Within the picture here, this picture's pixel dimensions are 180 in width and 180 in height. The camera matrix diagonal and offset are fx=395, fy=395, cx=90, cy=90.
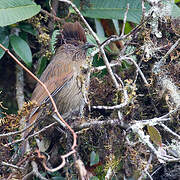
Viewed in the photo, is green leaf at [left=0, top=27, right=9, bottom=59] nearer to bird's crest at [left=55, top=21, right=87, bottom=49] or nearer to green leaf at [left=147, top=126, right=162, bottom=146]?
bird's crest at [left=55, top=21, right=87, bottom=49]

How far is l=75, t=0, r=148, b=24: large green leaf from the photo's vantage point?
466 cm

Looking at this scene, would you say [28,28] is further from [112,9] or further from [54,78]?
[112,9]

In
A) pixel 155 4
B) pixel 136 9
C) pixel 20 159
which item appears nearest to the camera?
pixel 20 159

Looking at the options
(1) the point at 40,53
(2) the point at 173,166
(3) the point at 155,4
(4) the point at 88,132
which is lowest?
(2) the point at 173,166

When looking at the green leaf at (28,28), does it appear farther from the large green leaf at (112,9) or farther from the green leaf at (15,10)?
the large green leaf at (112,9)

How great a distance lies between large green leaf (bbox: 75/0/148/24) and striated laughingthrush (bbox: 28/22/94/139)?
326 millimetres

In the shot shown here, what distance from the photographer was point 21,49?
4.54 meters

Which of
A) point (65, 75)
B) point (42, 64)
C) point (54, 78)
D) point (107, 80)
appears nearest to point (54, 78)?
point (54, 78)

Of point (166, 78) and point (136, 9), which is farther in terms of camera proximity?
point (136, 9)

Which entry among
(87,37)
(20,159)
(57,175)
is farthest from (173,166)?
(87,37)

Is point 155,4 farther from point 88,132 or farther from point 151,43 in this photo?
point 88,132

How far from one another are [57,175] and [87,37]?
173 centimetres

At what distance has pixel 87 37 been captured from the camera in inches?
191

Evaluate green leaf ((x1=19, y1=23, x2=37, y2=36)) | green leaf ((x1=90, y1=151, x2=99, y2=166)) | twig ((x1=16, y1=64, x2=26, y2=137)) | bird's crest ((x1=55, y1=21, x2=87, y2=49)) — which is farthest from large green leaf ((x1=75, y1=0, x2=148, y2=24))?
green leaf ((x1=90, y1=151, x2=99, y2=166))
